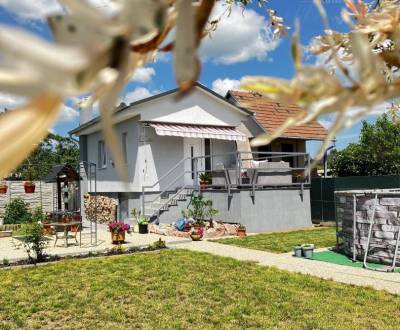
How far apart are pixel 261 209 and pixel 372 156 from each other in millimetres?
23257

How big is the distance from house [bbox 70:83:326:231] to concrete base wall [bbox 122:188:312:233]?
4 cm

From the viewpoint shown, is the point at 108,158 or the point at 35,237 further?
the point at 108,158

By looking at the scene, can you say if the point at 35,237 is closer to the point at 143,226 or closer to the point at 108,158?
the point at 143,226

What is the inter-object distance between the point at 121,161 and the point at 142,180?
21694 mm

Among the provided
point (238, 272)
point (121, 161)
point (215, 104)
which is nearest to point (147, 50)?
point (121, 161)

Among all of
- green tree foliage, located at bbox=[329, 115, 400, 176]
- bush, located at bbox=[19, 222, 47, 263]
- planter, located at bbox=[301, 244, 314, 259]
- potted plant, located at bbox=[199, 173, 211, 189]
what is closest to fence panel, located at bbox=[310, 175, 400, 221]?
potted plant, located at bbox=[199, 173, 211, 189]

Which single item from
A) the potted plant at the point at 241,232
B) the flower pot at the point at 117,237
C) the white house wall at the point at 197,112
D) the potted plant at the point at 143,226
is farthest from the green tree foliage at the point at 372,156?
the flower pot at the point at 117,237

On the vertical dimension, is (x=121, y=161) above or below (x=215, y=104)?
below

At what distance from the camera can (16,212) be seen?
→ 80.5 ft

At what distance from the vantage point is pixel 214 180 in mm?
20047

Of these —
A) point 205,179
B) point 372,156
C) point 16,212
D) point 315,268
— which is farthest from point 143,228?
point 372,156

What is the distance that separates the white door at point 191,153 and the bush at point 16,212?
27.8 feet

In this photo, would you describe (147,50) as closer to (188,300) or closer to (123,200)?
(188,300)

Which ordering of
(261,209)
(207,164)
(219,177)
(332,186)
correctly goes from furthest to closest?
(207,164)
(332,186)
(219,177)
(261,209)
